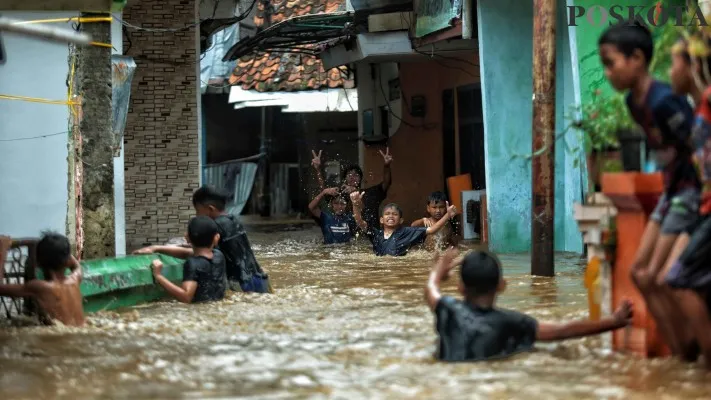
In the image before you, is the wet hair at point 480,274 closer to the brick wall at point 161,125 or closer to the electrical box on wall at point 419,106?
the brick wall at point 161,125

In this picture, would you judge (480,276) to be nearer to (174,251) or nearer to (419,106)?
(174,251)

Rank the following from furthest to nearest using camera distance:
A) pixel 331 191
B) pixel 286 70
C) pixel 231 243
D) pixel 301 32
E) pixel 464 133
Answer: pixel 286 70, pixel 464 133, pixel 301 32, pixel 331 191, pixel 231 243

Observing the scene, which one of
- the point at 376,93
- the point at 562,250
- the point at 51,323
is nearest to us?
the point at 51,323

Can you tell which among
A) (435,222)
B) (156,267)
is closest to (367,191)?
(435,222)

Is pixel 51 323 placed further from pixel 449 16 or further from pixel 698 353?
pixel 449 16

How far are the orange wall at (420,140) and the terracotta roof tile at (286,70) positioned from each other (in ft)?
11.3

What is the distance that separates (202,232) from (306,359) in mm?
3084

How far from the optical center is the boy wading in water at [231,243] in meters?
10.5

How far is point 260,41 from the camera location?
21344 millimetres

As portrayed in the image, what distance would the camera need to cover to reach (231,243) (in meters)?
10.5

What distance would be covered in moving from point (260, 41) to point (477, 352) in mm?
15485

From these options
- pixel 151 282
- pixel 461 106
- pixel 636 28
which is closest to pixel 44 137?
pixel 151 282

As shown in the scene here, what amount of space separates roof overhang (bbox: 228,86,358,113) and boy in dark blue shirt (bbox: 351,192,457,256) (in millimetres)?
12270

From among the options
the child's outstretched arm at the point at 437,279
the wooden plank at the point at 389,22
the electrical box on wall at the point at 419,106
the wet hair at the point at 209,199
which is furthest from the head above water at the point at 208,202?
the electrical box on wall at the point at 419,106
